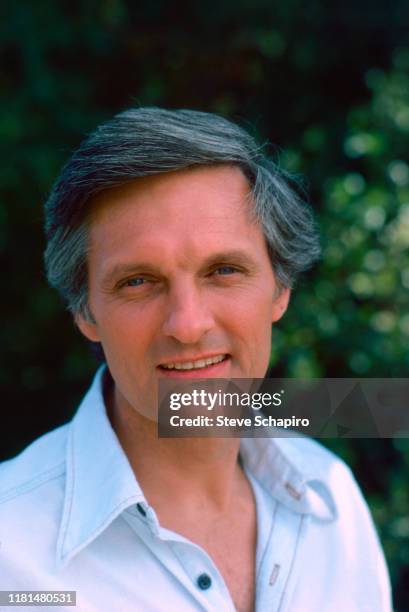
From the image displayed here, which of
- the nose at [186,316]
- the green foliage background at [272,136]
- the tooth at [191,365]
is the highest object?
the green foliage background at [272,136]

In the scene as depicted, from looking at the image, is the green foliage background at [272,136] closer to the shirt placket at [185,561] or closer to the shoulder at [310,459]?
the shoulder at [310,459]

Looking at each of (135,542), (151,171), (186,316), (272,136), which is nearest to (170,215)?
(151,171)

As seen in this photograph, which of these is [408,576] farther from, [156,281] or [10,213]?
[10,213]

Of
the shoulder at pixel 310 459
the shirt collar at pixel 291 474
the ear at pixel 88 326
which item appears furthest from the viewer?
the shoulder at pixel 310 459

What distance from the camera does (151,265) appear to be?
1.52 m

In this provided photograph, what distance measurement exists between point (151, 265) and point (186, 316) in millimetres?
136

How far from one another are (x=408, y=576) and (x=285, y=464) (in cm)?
108

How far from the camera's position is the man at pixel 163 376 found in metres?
1.52

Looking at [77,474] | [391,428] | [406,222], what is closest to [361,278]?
[406,222]

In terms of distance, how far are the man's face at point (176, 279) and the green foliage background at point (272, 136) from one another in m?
0.99

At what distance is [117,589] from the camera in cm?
151

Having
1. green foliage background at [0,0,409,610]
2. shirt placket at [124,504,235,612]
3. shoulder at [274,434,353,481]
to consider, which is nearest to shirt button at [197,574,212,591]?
shirt placket at [124,504,235,612]

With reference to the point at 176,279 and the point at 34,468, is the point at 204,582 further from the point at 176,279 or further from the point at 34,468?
the point at 176,279

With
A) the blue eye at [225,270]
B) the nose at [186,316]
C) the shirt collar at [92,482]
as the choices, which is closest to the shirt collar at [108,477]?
the shirt collar at [92,482]
